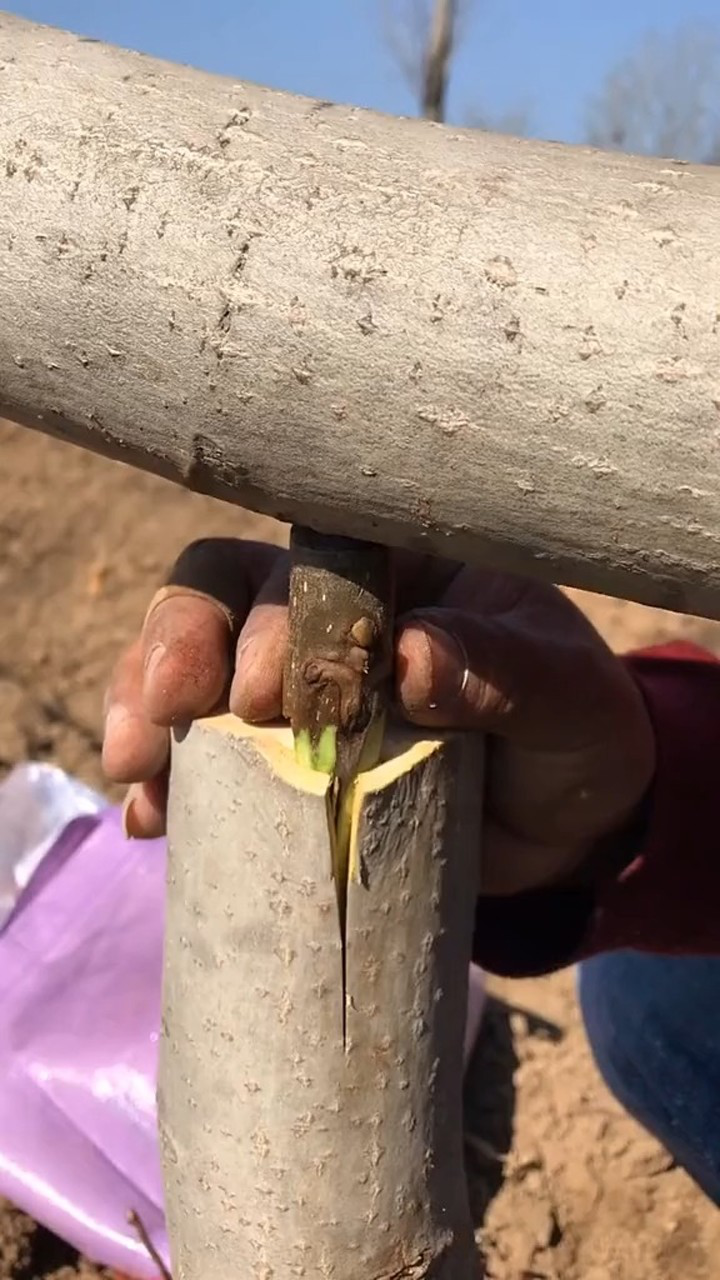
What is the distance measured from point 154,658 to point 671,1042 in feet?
3.42

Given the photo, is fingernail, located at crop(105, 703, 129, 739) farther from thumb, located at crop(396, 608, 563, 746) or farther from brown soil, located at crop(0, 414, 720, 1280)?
brown soil, located at crop(0, 414, 720, 1280)

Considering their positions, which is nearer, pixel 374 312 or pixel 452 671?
pixel 374 312

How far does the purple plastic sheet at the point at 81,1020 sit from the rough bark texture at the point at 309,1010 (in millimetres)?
809

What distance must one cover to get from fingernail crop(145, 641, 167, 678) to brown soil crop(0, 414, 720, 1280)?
1174 millimetres

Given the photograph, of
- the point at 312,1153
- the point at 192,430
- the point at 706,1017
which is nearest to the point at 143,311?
the point at 192,430

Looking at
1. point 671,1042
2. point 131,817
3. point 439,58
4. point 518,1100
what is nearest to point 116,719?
point 131,817

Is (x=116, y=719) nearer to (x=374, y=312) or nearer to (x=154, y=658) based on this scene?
(x=154, y=658)

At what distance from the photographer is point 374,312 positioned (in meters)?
0.53

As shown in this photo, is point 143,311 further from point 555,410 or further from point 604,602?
point 604,602

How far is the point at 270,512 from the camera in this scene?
0.64 m

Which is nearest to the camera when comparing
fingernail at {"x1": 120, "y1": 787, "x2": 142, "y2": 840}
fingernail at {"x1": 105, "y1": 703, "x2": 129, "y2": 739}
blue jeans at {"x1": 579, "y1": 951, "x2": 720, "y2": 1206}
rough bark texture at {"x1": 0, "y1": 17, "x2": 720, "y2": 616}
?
rough bark texture at {"x1": 0, "y1": 17, "x2": 720, "y2": 616}

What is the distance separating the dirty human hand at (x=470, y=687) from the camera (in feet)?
2.39

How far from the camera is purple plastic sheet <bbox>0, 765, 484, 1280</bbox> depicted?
1.62 m

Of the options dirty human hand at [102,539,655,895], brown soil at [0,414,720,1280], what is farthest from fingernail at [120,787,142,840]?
brown soil at [0,414,720,1280]
